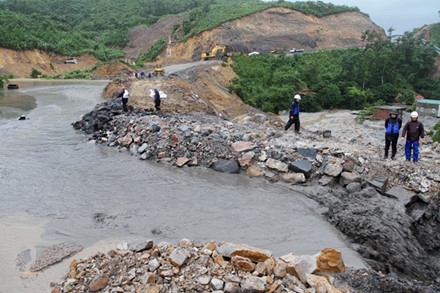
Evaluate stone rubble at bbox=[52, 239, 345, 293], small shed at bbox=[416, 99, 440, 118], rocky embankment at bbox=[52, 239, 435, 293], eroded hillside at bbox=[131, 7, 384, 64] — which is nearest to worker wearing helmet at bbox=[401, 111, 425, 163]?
rocky embankment at bbox=[52, 239, 435, 293]

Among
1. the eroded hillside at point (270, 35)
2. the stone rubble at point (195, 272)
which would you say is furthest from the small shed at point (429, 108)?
the stone rubble at point (195, 272)

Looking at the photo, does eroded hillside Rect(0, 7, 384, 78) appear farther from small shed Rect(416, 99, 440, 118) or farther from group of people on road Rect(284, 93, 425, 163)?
group of people on road Rect(284, 93, 425, 163)

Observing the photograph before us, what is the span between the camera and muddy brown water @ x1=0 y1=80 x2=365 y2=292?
24.8 ft

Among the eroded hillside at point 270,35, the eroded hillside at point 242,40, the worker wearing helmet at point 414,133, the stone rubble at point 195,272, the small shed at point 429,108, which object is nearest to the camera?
the stone rubble at point 195,272

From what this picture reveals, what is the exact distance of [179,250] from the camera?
17.8 feet

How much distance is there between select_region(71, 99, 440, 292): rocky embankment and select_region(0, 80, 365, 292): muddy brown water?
388mm

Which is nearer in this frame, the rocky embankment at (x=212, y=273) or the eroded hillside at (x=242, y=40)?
the rocky embankment at (x=212, y=273)

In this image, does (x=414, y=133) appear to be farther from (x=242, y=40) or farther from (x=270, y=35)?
(x=270, y=35)

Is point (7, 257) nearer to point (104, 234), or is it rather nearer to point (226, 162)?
point (104, 234)

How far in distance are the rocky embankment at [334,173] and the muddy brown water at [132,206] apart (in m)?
0.39

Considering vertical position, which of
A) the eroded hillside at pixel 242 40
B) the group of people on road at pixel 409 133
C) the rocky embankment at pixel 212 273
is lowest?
the rocky embankment at pixel 212 273

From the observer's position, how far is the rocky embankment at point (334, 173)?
7.56 metres

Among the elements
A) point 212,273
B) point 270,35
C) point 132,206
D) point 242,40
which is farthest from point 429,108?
point 212,273

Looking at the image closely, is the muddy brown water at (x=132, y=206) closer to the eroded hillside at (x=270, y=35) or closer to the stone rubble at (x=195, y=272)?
the stone rubble at (x=195, y=272)
